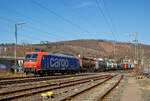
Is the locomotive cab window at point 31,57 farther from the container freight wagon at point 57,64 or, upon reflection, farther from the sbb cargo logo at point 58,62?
the sbb cargo logo at point 58,62

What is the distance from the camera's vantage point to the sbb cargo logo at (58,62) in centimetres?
3055

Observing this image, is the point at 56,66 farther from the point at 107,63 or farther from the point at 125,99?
the point at 107,63

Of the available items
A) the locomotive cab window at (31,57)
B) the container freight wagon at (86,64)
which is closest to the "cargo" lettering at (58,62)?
the locomotive cab window at (31,57)

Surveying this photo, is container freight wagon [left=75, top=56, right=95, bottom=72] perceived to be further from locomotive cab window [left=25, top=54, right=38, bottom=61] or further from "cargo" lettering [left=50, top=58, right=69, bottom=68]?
locomotive cab window [left=25, top=54, right=38, bottom=61]

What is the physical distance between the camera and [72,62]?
133 feet

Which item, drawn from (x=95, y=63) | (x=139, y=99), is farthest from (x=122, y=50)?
(x=139, y=99)

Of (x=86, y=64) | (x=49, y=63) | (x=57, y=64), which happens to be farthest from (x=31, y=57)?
(x=86, y=64)

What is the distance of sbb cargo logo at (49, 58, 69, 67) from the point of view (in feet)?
100

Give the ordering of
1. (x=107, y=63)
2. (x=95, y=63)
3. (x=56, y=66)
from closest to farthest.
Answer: (x=56, y=66)
(x=95, y=63)
(x=107, y=63)

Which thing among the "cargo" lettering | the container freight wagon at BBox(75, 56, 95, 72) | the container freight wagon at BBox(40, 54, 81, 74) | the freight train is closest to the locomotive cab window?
the freight train

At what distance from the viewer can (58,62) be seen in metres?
32.8

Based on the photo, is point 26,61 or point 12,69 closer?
point 26,61

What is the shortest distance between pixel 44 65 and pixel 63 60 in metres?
7.48

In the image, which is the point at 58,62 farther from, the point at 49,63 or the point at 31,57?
the point at 31,57
